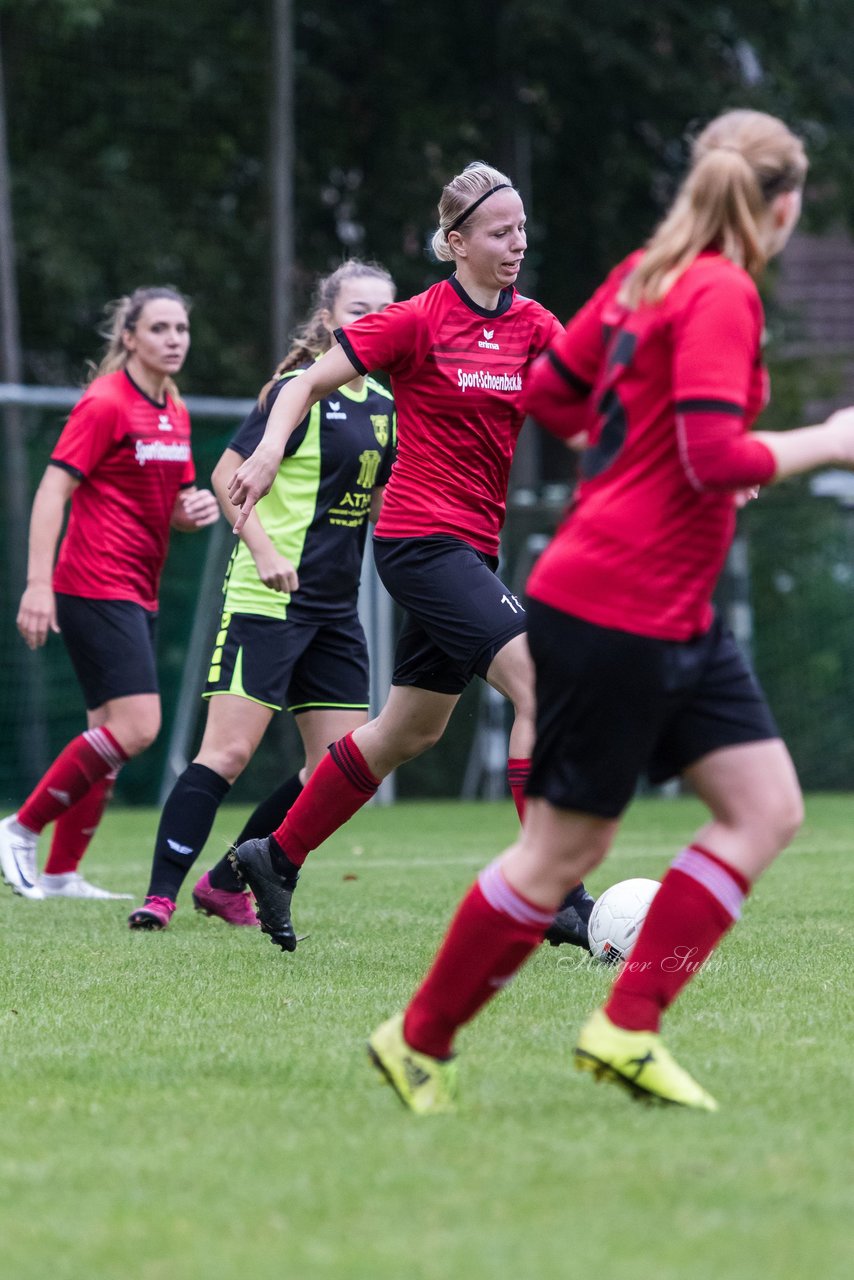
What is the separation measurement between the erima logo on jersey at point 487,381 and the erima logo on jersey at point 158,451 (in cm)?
233

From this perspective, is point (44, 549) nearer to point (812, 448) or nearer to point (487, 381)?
point (487, 381)

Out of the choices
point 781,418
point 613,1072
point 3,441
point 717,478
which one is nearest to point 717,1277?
point 613,1072

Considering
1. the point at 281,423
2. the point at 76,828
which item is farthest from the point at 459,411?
the point at 76,828

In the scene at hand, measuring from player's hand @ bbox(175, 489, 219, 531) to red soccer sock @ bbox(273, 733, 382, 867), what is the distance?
2.07m

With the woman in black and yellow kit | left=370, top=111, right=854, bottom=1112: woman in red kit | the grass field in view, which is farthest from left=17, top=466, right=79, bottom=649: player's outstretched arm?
left=370, top=111, right=854, bottom=1112: woman in red kit

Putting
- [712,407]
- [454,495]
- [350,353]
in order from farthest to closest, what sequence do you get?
[454,495] → [350,353] → [712,407]

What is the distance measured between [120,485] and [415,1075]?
443cm

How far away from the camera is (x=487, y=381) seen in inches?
221

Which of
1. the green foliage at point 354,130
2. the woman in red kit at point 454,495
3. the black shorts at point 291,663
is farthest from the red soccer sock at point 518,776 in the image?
the green foliage at point 354,130

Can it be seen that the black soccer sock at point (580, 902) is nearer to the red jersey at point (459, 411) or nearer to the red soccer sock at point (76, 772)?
the red jersey at point (459, 411)

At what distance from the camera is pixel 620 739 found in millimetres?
3482

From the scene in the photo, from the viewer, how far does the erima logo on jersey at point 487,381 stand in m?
5.59

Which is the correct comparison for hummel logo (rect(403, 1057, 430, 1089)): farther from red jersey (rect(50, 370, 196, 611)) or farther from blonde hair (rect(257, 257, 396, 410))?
Result: red jersey (rect(50, 370, 196, 611))

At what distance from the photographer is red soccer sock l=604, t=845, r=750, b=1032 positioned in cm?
367
